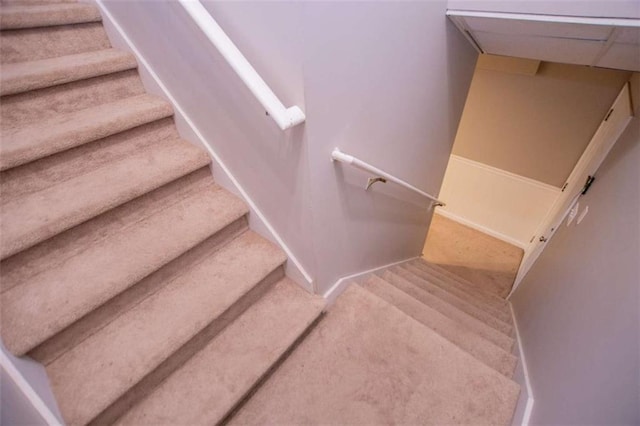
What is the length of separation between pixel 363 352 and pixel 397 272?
4.07 ft

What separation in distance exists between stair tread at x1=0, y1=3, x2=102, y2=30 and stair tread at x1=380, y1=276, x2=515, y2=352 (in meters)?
2.43

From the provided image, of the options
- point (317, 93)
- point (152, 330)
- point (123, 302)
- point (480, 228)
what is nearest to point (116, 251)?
point (123, 302)

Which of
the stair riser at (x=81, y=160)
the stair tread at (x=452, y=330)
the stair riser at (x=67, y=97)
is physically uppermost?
the stair riser at (x=67, y=97)

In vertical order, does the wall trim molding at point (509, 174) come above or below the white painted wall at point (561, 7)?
below

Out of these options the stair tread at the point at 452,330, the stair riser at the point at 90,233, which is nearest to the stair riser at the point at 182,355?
the stair riser at the point at 90,233

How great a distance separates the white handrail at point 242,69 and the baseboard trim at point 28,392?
44.2 inches

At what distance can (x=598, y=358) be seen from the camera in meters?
0.95

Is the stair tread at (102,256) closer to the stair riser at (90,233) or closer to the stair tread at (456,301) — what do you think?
the stair riser at (90,233)

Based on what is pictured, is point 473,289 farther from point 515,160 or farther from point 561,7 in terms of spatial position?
point 561,7

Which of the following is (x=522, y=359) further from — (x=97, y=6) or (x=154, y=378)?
(x=97, y=6)

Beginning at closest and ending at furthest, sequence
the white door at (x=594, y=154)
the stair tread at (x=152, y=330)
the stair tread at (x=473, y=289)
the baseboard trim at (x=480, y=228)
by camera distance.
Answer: the stair tread at (x=152, y=330), the white door at (x=594, y=154), the stair tread at (x=473, y=289), the baseboard trim at (x=480, y=228)

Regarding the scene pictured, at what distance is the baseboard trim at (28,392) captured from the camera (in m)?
0.94

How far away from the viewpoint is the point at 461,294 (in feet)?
8.72

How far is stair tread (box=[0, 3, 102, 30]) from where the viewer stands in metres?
1.40
